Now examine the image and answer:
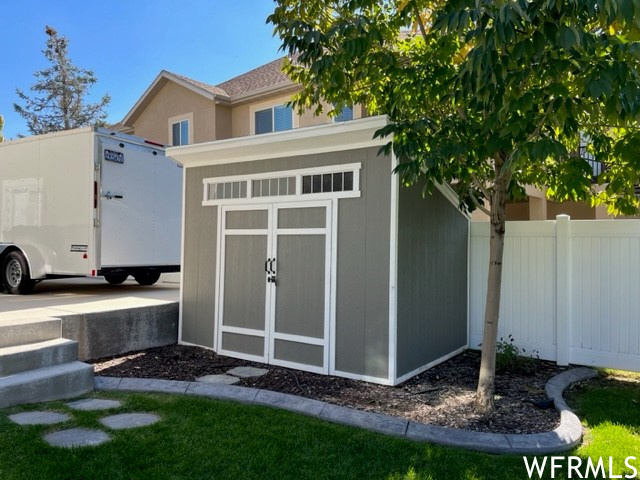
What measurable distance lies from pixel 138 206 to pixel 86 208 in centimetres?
87

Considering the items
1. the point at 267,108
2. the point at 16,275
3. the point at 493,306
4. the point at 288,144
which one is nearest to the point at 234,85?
the point at 267,108

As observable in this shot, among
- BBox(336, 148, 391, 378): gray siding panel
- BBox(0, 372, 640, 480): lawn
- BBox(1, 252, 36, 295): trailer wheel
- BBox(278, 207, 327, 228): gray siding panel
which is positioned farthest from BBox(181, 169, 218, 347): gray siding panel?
BBox(1, 252, 36, 295): trailer wheel

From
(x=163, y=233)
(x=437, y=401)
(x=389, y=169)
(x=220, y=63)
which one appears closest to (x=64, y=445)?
(x=437, y=401)

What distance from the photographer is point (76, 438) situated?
351 centimetres

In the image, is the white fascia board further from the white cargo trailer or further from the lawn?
the lawn

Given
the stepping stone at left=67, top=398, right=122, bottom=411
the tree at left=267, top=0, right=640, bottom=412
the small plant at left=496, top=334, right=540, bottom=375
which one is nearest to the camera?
the tree at left=267, top=0, right=640, bottom=412

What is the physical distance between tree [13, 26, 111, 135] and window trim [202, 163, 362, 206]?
21654 millimetres

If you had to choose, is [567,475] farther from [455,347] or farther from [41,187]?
[41,187]

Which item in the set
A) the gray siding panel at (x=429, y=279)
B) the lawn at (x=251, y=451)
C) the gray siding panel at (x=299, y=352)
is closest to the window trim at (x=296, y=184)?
the gray siding panel at (x=429, y=279)

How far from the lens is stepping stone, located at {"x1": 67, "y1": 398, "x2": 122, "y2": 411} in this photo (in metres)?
4.20

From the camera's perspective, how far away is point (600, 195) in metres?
5.62

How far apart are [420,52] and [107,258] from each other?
5.67m

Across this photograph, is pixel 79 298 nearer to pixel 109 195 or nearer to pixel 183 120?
pixel 109 195

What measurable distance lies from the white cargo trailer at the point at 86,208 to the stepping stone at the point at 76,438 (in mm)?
4424
